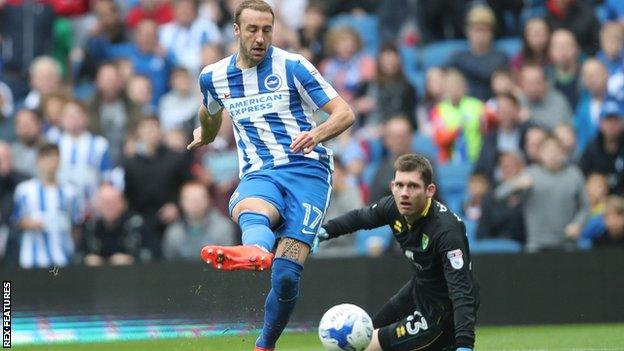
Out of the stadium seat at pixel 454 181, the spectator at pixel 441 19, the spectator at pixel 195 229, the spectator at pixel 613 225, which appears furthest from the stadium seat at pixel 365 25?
the spectator at pixel 613 225

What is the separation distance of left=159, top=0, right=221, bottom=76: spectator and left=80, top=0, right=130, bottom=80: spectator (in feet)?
2.36

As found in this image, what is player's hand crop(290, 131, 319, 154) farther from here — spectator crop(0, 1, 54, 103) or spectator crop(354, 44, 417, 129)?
spectator crop(0, 1, 54, 103)

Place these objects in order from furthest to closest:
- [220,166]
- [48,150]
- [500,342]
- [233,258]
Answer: [220,166] < [48,150] < [500,342] < [233,258]

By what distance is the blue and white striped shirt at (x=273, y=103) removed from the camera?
9148 millimetres

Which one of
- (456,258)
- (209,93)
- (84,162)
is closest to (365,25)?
(84,162)

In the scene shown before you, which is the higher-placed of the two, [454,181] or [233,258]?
[233,258]

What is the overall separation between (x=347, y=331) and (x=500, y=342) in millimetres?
2754

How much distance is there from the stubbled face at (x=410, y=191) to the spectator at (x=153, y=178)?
6359 millimetres

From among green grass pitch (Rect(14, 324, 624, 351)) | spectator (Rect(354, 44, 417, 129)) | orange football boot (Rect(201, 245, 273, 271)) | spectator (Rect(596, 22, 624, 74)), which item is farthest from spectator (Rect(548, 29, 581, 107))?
orange football boot (Rect(201, 245, 273, 271))

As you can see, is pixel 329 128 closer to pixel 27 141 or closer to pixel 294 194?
pixel 294 194

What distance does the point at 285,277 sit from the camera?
8.91 meters

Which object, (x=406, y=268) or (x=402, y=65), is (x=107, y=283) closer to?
(x=406, y=268)

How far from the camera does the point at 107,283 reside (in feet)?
44.1

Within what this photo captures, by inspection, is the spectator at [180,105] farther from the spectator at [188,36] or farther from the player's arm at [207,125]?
the player's arm at [207,125]
